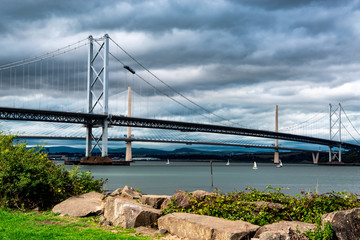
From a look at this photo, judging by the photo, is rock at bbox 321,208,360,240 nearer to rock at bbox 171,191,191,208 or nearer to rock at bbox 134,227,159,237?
rock at bbox 134,227,159,237

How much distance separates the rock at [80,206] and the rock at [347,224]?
5.74m

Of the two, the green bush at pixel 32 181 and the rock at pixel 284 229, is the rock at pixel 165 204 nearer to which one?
the green bush at pixel 32 181

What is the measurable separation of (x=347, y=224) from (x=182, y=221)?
3004 millimetres

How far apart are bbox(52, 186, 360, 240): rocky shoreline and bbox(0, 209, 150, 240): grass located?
342 mm

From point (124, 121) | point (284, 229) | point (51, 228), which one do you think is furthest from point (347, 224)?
point (124, 121)

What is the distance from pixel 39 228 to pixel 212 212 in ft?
11.7

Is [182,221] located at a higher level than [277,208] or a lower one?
lower

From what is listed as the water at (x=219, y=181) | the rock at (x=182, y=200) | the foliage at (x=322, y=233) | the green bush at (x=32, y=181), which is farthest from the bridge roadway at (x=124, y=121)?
the foliage at (x=322, y=233)

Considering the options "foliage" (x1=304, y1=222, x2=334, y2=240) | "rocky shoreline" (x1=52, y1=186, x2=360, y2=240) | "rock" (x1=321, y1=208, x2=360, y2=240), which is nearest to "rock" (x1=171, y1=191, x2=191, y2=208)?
"rocky shoreline" (x1=52, y1=186, x2=360, y2=240)

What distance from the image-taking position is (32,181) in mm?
10516

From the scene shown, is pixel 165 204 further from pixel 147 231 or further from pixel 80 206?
pixel 80 206

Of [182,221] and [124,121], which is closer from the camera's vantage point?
[182,221]

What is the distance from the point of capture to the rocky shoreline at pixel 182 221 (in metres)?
6.05

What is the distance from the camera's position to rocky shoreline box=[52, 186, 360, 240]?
238 inches
